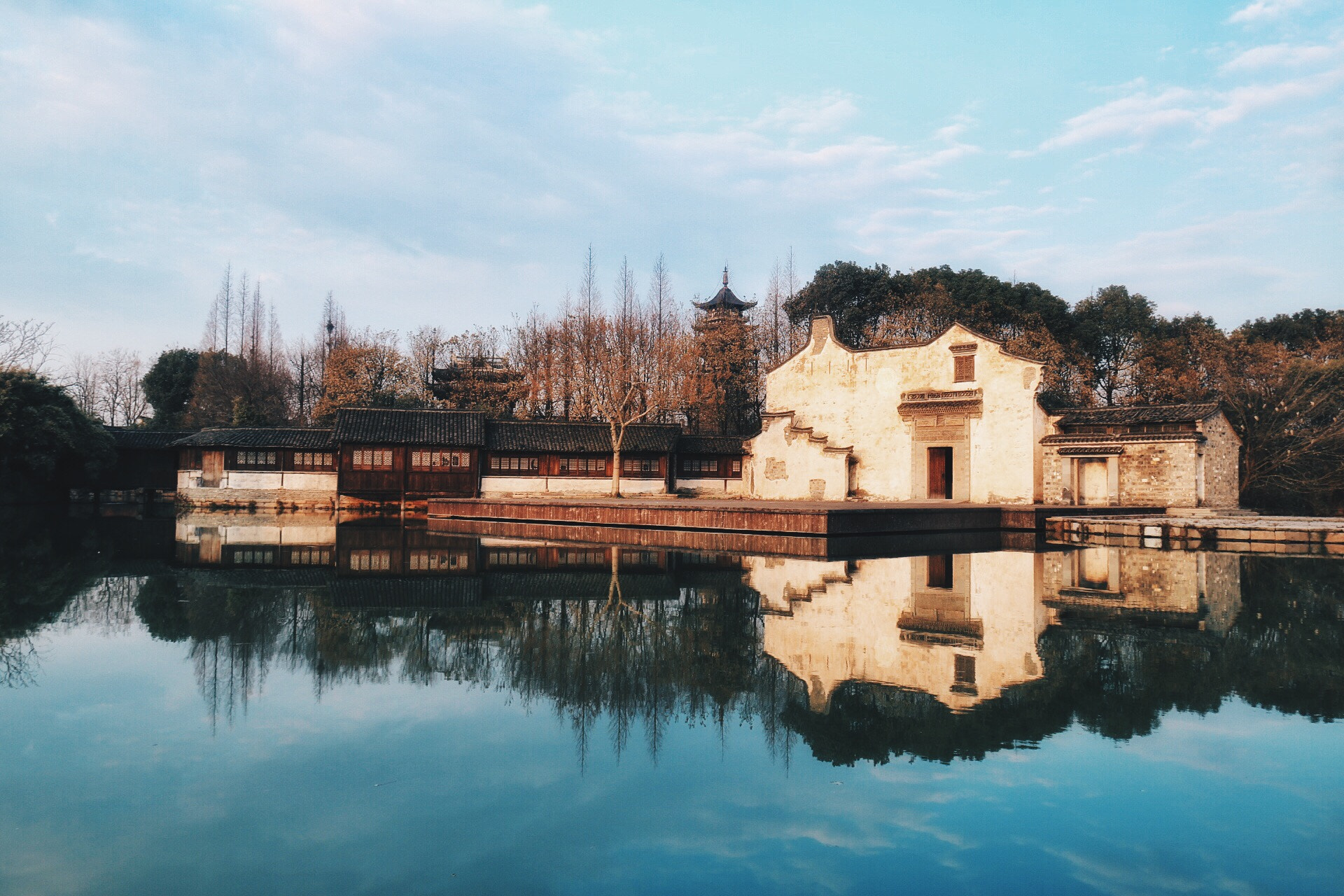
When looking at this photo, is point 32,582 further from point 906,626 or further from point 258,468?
point 258,468

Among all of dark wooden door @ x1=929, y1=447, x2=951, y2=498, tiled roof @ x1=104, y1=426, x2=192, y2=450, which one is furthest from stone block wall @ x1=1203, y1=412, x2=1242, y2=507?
tiled roof @ x1=104, y1=426, x2=192, y2=450

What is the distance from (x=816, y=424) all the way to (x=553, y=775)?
2775cm

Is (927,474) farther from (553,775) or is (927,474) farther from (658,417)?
(553,775)

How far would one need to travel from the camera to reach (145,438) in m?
35.1

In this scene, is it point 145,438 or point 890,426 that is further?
point 145,438

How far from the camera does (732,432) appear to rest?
4209cm

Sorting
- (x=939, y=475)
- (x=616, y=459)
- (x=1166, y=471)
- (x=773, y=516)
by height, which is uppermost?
(x=616, y=459)

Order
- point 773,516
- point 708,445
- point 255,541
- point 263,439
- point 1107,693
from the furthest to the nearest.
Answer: point 708,445 → point 263,439 → point 773,516 → point 255,541 → point 1107,693

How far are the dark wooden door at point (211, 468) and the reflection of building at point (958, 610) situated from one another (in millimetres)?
25123

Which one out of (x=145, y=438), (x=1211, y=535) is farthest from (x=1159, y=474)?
(x=145, y=438)

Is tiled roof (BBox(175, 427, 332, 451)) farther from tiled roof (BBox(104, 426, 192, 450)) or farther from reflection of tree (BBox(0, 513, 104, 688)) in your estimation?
reflection of tree (BBox(0, 513, 104, 688))

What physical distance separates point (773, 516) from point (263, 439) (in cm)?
2209

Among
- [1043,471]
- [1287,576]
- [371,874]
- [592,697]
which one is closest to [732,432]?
[1043,471]

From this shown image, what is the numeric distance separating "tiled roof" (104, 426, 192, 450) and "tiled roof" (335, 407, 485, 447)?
9.22 meters
